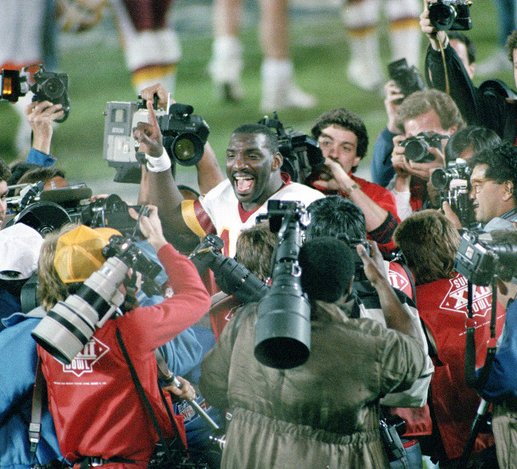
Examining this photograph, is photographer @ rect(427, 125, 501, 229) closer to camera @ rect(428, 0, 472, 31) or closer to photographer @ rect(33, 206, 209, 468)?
camera @ rect(428, 0, 472, 31)

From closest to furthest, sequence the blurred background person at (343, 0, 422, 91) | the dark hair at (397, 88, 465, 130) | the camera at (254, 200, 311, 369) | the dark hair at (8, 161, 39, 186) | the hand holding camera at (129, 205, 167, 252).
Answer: the camera at (254, 200, 311, 369), the hand holding camera at (129, 205, 167, 252), the dark hair at (8, 161, 39, 186), the dark hair at (397, 88, 465, 130), the blurred background person at (343, 0, 422, 91)

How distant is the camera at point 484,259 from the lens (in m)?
3.46

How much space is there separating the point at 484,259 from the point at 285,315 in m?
0.92

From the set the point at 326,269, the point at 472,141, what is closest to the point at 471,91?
the point at 472,141

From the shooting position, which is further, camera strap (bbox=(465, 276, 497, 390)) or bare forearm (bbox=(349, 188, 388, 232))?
bare forearm (bbox=(349, 188, 388, 232))

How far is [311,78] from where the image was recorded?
7.88m

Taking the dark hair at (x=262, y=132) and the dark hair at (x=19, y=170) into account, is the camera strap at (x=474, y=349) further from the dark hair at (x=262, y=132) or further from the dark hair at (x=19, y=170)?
the dark hair at (x=19, y=170)

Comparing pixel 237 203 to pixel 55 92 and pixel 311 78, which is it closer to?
pixel 55 92

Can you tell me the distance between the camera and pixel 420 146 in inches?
198

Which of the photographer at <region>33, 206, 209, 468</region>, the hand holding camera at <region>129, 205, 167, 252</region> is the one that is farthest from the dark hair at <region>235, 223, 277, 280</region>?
the photographer at <region>33, 206, 209, 468</region>

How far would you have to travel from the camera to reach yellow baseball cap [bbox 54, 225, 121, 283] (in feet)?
11.2

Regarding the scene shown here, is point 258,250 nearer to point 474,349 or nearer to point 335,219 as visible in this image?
point 335,219

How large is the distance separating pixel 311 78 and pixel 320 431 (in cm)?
509

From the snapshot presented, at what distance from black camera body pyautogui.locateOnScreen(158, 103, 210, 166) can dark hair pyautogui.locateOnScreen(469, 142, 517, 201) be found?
1.36 metres
